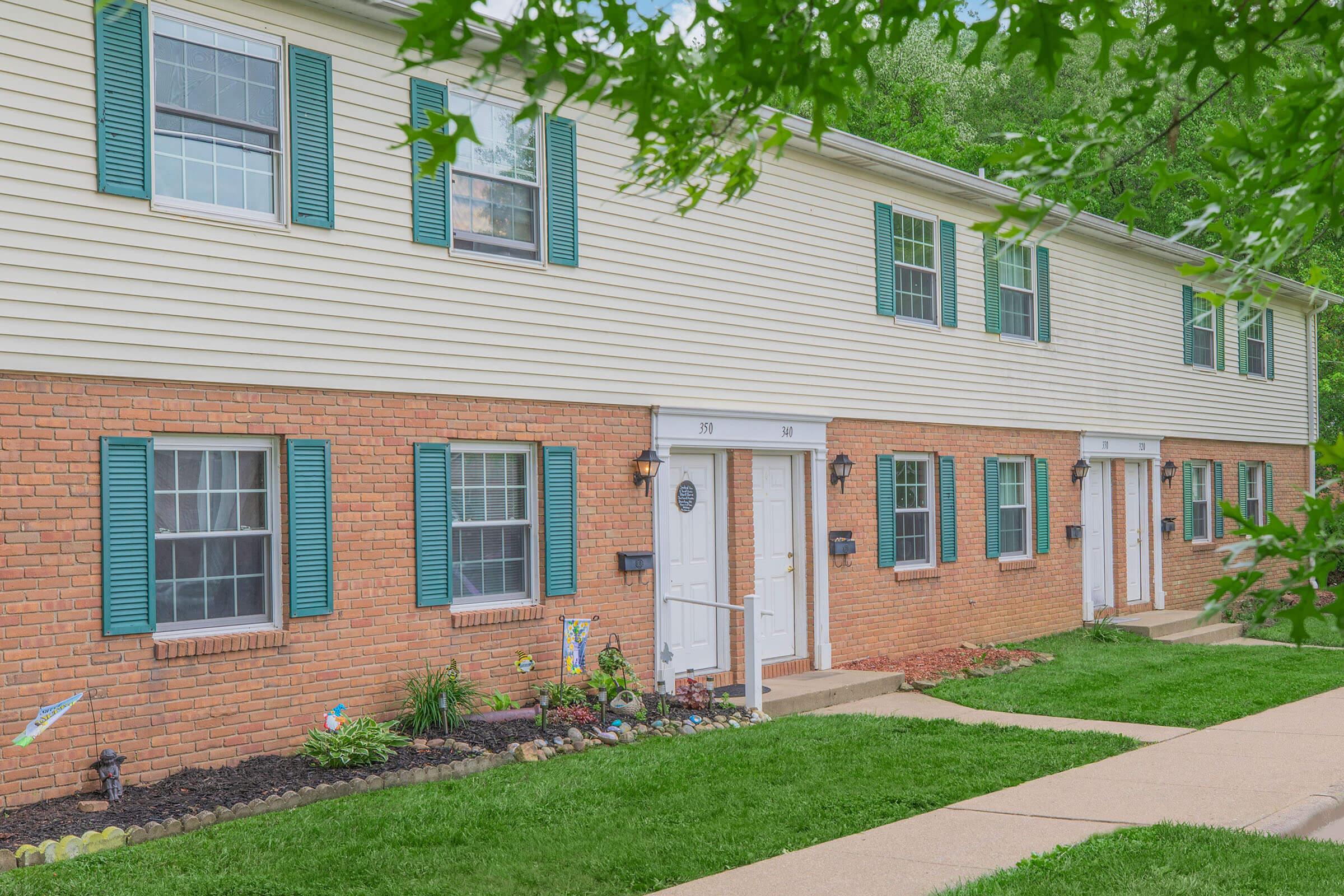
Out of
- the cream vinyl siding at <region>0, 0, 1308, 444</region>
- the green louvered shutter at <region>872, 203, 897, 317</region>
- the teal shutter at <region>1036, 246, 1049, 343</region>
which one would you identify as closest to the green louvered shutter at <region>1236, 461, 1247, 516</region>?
the cream vinyl siding at <region>0, 0, 1308, 444</region>

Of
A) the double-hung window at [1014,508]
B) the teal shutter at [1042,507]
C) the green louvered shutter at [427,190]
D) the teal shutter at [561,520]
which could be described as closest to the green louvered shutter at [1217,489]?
the teal shutter at [1042,507]

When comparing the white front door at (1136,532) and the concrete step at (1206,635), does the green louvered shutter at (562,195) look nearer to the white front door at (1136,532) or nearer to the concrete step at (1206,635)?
the concrete step at (1206,635)

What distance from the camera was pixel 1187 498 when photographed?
65.8 ft

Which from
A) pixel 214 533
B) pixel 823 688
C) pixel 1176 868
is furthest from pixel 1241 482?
pixel 214 533

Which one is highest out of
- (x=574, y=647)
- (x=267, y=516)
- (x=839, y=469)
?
(x=839, y=469)

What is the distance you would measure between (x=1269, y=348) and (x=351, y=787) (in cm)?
2063

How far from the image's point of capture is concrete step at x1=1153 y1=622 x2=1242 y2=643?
16703 millimetres

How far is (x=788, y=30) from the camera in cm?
319

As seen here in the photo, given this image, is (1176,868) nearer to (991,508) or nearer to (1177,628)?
(991,508)

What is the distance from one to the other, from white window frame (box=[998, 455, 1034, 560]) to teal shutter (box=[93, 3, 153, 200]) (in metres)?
11.5

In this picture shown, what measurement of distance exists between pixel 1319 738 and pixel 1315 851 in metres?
3.62

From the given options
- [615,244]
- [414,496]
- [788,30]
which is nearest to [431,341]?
[414,496]

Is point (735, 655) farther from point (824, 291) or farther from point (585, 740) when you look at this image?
point (824, 291)

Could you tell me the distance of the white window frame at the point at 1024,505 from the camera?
16.2m
